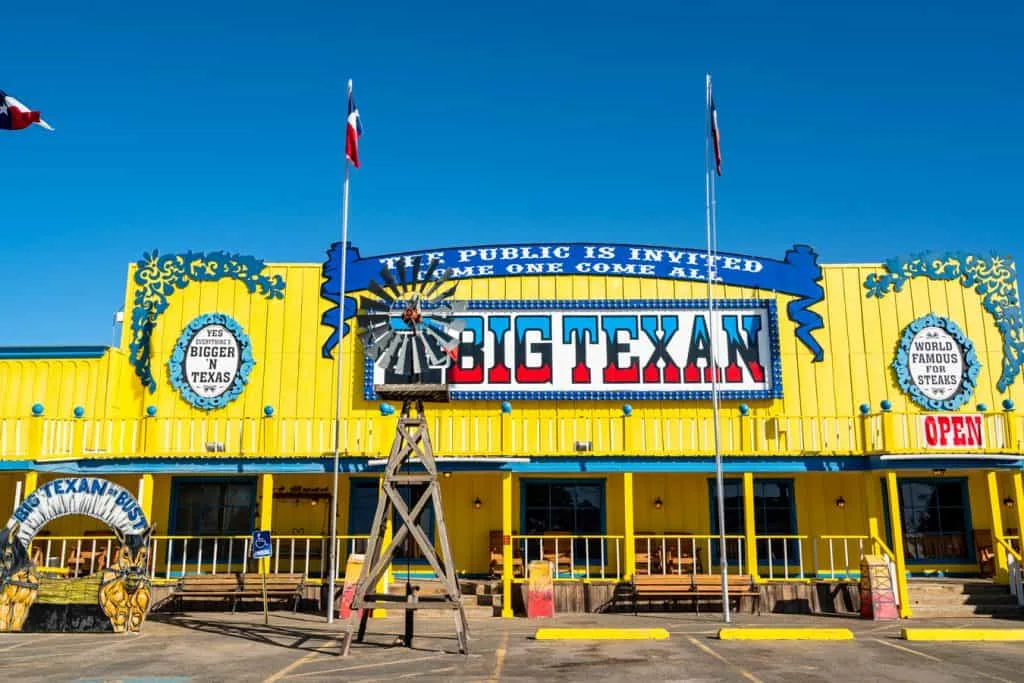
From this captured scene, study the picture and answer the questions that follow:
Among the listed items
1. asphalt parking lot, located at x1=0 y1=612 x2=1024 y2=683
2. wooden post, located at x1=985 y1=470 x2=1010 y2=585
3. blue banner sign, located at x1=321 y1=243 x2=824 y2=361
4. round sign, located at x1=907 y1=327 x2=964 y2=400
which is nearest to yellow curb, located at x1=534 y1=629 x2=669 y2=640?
asphalt parking lot, located at x1=0 y1=612 x2=1024 y2=683

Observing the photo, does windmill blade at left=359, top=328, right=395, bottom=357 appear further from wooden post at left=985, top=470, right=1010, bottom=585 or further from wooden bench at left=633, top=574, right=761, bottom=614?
wooden post at left=985, top=470, right=1010, bottom=585

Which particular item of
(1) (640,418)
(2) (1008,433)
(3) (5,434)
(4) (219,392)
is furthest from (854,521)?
(3) (5,434)

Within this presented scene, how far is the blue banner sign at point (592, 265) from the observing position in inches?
971

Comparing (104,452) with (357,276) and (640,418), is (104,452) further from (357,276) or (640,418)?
(640,418)

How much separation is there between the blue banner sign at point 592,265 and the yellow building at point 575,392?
59 mm

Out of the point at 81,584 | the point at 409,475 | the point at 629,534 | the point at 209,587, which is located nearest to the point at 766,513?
the point at 629,534

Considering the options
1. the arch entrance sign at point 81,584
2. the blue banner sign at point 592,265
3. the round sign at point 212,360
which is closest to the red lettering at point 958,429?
the blue banner sign at point 592,265

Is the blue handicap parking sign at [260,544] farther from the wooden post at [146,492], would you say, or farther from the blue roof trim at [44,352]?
the blue roof trim at [44,352]

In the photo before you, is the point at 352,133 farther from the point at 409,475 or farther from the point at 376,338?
the point at 409,475

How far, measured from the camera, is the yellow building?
22.9 m

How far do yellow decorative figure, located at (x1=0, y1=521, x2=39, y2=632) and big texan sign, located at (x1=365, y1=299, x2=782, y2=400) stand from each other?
8914 mm

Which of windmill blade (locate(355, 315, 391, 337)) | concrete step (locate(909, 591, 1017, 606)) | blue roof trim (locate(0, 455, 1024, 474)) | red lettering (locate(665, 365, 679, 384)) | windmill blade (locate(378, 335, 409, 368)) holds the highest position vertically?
red lettering (locate(665, 365, 679, 384))

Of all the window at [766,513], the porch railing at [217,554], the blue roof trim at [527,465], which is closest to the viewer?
the blue roof trim at [527,465]

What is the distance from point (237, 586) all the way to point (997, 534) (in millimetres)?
16556
